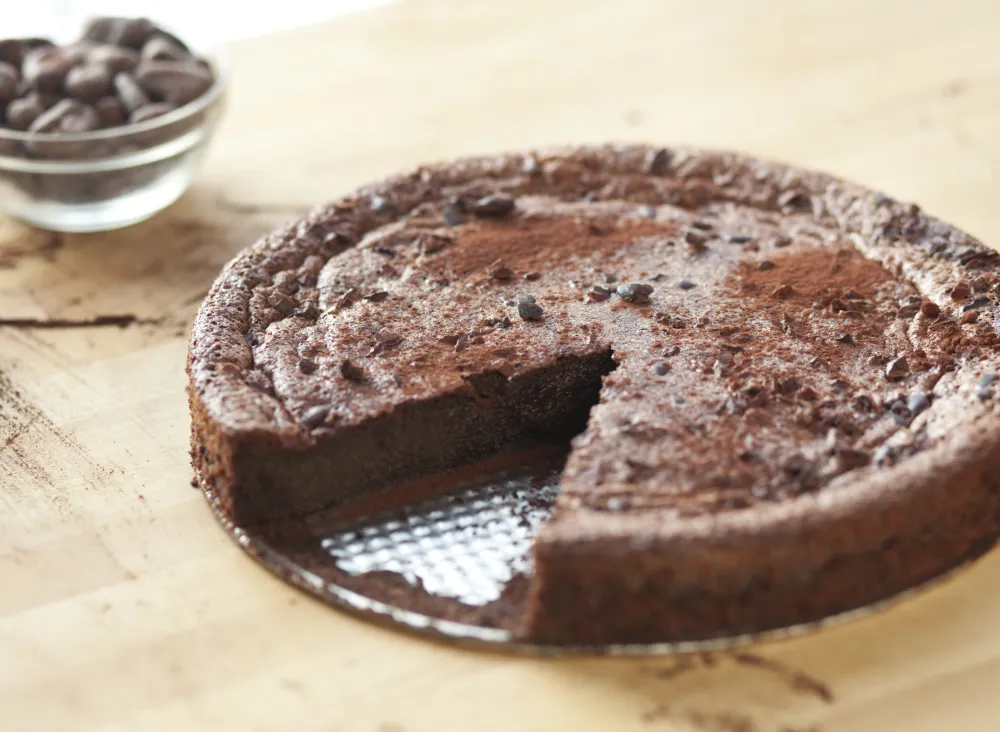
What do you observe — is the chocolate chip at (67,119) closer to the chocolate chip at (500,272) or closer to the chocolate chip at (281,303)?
the chocolate chip at (281,303)

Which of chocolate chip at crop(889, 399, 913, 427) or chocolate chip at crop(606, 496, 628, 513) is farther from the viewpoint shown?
chocolate chip at crop(889, 399, 913, 427)

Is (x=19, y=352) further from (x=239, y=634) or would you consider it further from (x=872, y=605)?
(x=872, y=605)

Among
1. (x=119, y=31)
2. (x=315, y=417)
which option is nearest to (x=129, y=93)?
→ (x=119, y=31)

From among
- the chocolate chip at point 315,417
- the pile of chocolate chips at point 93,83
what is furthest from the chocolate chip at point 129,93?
the chocolate chip at point 315,417

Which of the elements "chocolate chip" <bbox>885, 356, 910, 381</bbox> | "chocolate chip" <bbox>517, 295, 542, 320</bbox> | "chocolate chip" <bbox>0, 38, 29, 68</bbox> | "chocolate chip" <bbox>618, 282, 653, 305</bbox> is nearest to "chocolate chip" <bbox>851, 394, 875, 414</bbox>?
"chocolate chip" <bbox>885, 356, 910, 381</bbox>

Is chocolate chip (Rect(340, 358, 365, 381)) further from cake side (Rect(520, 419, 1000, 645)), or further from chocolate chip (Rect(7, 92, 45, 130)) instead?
chocolate chip (Rect(7, 92, 45, 130))

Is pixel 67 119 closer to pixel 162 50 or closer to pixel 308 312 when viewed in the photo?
pixel 162 50

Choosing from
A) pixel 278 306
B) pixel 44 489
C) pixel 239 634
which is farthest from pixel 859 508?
pixel 44 489
